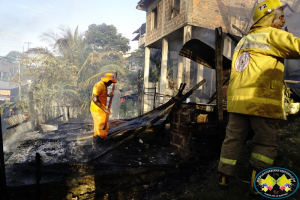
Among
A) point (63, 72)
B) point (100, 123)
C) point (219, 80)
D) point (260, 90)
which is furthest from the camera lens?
point (63, 72)

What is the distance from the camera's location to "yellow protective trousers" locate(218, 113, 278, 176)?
169 cm

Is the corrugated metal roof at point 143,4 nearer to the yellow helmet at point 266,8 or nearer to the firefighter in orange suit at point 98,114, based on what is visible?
the firefighter in orange suit at point 98,114

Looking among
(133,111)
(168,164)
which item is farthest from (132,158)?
(133,111)

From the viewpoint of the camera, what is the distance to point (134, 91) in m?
18.9

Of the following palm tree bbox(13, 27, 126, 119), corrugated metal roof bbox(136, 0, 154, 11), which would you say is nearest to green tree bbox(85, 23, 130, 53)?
palm tree bbox(13, 27, 126, 119)

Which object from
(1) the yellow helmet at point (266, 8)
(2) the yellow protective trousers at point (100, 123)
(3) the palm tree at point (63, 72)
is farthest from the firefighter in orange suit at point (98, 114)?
(3) the palm tree at point (63, 72)

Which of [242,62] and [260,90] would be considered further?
[242,62]

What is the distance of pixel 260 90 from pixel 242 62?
1.18 ft

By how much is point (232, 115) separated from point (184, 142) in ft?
5.27

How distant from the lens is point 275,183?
1729 millimetres

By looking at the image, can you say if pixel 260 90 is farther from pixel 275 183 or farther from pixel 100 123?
pixel 100 123

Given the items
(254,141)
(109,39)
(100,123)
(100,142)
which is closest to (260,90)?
(254,141)

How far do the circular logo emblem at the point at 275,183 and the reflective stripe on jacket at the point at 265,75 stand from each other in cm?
50

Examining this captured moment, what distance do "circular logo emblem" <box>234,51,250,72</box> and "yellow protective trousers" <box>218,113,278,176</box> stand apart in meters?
0.46
